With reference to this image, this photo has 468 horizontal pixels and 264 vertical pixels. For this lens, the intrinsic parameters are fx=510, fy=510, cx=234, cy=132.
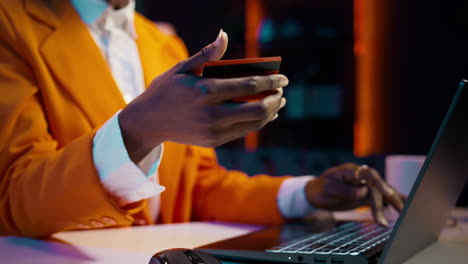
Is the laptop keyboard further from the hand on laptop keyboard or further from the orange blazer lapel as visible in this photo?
the orange blazer lapel

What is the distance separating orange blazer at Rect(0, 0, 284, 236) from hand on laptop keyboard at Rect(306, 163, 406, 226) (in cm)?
14

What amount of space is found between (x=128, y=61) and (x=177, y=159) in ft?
0.97

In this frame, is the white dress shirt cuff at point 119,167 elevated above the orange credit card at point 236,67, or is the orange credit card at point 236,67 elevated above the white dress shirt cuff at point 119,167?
the orange credit card at point 236,67

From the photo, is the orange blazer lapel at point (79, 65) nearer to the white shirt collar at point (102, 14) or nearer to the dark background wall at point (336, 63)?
the white shirt collar at point (102, 14)

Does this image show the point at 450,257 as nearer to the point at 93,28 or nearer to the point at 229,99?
the point at 229,99

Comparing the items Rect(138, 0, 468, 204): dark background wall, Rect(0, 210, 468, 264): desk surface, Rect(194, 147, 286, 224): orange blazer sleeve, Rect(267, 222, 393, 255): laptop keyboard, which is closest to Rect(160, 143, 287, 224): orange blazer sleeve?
Rect(194, 147, 286, 224): orange blazer sleeve

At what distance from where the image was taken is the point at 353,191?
1.21 m

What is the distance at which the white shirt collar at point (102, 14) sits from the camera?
1.26 meters

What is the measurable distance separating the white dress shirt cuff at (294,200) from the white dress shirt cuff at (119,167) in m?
0.48

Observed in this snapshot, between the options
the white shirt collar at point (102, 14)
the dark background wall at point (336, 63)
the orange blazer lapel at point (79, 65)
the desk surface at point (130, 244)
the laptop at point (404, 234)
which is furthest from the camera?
the dark background wall at point (336, 63)

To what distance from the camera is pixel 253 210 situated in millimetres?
1329

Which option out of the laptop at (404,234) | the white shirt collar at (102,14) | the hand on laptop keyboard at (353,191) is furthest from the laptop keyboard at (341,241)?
the white shirt collar at (102,14)

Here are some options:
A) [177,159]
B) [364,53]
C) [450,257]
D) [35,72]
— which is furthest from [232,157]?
[450,257]

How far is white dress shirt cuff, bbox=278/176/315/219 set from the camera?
1266 millimetres
